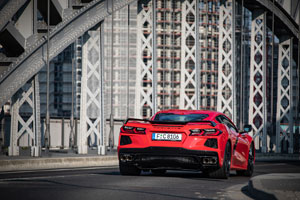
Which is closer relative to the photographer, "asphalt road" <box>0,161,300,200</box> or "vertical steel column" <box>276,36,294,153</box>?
"asphalt road" <box>0,161,300,200</box>

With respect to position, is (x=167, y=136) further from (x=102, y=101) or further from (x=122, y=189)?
(x=102, y=101)

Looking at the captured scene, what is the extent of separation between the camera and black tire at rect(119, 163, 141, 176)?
12.3m

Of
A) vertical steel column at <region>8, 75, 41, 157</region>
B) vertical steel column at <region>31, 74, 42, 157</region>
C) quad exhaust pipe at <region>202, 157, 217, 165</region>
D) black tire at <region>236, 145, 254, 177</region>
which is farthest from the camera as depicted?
vertical steel column at <region>31, 74, 42, 157</region>

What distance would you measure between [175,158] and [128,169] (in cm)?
128

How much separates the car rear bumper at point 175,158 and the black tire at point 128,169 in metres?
0.58

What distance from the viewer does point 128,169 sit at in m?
12.4

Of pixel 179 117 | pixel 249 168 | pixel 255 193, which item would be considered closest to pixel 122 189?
pixel 255 193

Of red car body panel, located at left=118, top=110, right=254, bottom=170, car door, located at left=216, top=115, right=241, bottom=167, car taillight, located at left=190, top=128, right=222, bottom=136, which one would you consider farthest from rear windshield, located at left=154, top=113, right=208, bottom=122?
car taillight, located at left=190, top=128, right=222, bottom=136

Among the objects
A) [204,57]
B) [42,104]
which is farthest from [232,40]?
[42,104]

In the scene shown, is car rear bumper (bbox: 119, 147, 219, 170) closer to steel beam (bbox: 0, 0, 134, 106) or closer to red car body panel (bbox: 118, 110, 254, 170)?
red car body panel (bbox: 118, 110, 254, 170)

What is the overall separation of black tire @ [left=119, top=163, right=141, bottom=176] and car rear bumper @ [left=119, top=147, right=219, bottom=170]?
0.58 m

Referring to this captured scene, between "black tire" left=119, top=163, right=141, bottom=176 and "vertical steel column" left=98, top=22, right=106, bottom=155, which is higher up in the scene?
"vertical steel column" left=98, top=22, right=106, bottom=155

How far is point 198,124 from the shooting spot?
11.7 meters

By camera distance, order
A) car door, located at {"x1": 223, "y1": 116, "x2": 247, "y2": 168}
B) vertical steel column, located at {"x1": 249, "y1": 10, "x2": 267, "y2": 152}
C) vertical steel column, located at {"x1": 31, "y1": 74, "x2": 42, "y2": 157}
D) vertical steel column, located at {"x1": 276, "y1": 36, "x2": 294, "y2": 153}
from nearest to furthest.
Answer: car door, located at {"x1": 223, "y1": 116, "x2": 247, "y2": 168}, vertical steel column, located at {"x1": 31, "y1": 74, "x2": 42, "y2": 157}, vertical steel column, located at {"x1": 249, "y1": 10, "x2": 267, "y2": 152}, vertical steel column, located at {"x1": 276, "y1": 36, "x2": 294, "y2": 153}
